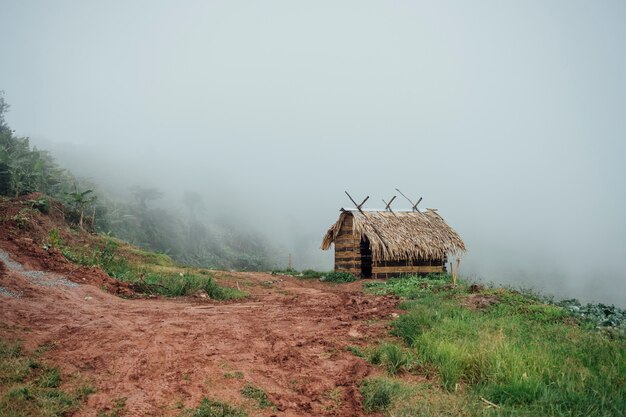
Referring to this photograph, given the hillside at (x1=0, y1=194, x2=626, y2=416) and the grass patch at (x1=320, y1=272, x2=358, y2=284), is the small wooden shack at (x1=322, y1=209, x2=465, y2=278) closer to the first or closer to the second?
the grass patch at (x1=320, y1=272, x2=358, y2=284)

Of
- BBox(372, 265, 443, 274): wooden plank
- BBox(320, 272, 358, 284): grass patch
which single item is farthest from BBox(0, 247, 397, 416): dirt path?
BBox(372, 265, 443, 274): wooden plank

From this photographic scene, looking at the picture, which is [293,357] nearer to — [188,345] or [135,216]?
[188,345]

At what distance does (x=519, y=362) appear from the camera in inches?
171

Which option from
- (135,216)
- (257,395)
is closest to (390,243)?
(257,395)

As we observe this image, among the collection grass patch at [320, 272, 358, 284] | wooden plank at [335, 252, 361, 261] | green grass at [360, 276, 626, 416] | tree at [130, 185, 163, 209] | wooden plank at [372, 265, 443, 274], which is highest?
tree at [130, 185, 163, 209]

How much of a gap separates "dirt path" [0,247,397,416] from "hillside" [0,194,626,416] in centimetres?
2

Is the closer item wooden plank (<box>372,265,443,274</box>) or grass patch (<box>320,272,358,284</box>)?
grass patch (<box>320,272,358,284</box>)

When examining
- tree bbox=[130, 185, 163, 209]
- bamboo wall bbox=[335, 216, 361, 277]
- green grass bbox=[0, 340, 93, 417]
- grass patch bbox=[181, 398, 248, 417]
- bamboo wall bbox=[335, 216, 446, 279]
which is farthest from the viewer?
tree bbox=[130, 185, 163, 209]

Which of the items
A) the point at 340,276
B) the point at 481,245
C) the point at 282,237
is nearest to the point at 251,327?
the point at 340,276

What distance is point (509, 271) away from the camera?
45.9 m

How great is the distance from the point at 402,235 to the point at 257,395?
14.5 meters

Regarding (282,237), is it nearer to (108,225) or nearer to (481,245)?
(108,225)

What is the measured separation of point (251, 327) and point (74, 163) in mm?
47836

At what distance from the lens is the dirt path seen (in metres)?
3.96
